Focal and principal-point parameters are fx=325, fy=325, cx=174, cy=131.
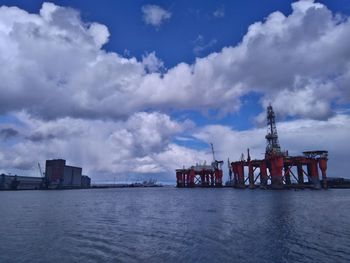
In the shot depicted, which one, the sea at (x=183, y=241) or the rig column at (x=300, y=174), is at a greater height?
the rig column at (x=300, y=174)

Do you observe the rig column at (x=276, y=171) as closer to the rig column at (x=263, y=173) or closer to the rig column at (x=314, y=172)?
the rig column at (x=263, y=173)

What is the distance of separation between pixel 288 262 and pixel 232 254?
524 centimetres

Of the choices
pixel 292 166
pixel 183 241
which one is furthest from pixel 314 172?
pixel 183 241

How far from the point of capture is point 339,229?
42.9 metres

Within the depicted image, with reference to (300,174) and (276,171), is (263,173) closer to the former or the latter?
(276,171)

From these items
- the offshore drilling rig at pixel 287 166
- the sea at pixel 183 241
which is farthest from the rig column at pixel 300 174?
the sea at pixel 183 241

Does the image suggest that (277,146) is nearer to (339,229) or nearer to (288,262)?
(339,229)

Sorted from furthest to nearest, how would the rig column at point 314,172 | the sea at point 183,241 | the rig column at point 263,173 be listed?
the rig column at point 263,173, the rig column at point 314,172, the sea at point 183,241

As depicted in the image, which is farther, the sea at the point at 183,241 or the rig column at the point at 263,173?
the rig column at the point at 263,173

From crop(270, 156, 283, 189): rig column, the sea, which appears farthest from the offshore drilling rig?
the sea

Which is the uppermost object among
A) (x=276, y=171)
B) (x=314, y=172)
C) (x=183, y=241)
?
(x=276, y=171)

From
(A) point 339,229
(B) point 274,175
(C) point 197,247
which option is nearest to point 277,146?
(B) point 274,175

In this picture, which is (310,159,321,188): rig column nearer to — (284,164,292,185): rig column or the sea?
(284,164,292,185): rig column

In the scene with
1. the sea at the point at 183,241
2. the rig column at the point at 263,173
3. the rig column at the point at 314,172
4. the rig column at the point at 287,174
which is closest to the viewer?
the sea at the point at 183,241
